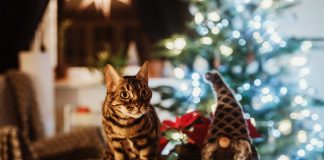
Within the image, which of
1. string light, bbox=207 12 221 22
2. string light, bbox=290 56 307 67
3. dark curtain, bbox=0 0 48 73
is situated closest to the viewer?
string light, bbox=207 12 221 22

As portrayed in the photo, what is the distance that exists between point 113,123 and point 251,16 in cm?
152

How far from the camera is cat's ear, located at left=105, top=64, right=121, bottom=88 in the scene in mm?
930

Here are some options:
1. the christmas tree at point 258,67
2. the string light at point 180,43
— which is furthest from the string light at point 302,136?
the string light at point 180,43

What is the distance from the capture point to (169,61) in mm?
2980

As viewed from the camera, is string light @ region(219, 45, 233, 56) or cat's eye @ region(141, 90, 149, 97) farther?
string light @ region(219, 45, 233, 56)

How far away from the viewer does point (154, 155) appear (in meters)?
0.96

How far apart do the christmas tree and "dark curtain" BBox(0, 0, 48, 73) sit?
0.97 m

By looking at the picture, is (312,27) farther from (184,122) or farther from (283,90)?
(184,122)

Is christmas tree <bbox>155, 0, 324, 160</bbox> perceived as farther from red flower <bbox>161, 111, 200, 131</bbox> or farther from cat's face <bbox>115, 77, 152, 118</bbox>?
cat's face <bbox>115, 77, 152, 118</bbox>

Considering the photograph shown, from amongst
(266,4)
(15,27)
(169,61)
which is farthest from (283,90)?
(15,27)

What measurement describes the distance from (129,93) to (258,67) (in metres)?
1.52


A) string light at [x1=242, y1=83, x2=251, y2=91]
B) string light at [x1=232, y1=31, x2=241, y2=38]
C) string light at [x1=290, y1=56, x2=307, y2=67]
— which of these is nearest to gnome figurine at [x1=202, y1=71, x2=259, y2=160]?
string light at [x1=242, y1=83, x2=251, y2=91]

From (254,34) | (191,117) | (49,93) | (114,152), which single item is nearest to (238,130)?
(191,117)

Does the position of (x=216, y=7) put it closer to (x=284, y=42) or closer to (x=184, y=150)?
(x=284, y=42)
